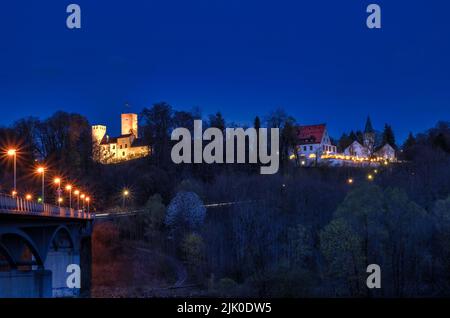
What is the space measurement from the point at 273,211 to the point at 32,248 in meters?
35.8

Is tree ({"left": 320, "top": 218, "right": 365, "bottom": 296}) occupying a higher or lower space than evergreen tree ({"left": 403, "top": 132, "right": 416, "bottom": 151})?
lower

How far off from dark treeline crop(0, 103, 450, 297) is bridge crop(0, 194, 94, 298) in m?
13.1

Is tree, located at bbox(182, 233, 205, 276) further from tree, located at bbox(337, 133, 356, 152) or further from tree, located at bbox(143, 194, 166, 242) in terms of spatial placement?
tree, located at bbox(337, 133, 356, 152)

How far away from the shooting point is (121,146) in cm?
14062

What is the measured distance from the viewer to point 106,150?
123 m

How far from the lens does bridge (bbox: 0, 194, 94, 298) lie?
108 ft

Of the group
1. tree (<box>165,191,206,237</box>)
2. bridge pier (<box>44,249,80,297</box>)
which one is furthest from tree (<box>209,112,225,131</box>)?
bridge pier (<box>44,249,80,297</box>)

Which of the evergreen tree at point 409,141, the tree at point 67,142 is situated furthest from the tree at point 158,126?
the evergreen tree at point 409,141

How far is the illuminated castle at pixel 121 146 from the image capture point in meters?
115

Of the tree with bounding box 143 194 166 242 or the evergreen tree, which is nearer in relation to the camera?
the tree with bounding box 143 194 166 242

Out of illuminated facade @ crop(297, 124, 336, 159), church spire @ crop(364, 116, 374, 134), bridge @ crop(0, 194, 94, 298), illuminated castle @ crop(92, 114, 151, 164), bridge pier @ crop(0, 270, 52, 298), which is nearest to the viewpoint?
bridge @ crop(0, 194, 94, 298)

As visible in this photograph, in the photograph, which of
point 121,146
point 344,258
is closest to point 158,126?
point 121,146
